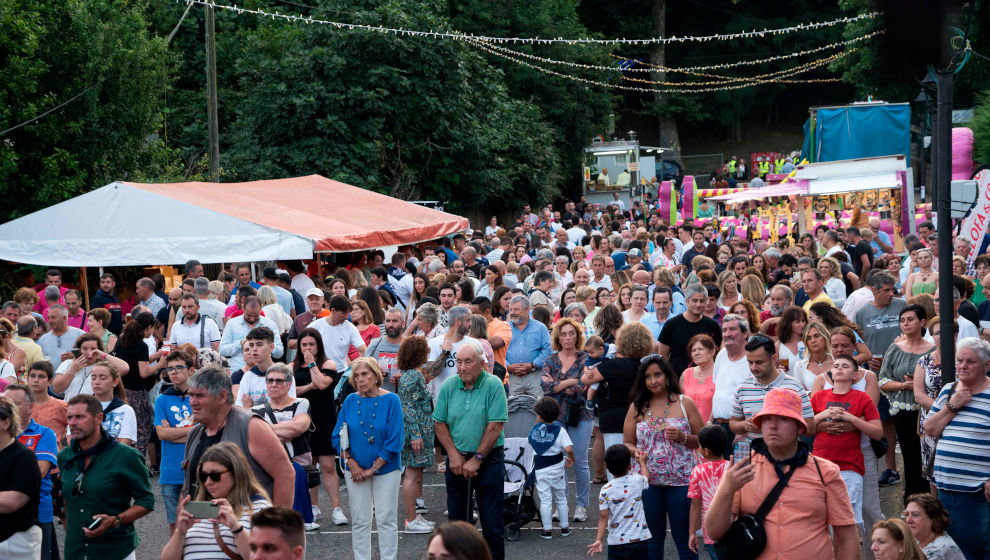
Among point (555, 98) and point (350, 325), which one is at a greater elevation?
point (555, 98)

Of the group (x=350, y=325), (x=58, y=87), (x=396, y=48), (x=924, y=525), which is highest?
(x=396, y=48)

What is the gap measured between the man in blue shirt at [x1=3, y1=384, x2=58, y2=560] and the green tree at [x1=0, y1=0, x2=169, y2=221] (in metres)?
11.9

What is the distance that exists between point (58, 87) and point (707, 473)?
1604 cm

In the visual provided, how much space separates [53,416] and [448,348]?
3.19 metres

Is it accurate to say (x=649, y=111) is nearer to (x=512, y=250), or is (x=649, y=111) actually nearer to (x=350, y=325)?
(x=512, y=250)

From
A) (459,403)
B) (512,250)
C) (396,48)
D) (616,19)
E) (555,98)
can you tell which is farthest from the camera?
(616,19)

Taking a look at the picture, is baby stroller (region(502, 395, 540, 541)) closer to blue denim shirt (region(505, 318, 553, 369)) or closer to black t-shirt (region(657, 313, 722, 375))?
blue denim shirt (region(505, 318, 553, 369))

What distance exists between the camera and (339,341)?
940cm

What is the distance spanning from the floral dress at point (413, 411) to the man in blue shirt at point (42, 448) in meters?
2.54

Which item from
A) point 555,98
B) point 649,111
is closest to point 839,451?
point 555,98

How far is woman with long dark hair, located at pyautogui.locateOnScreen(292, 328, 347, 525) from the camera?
27.7 feet

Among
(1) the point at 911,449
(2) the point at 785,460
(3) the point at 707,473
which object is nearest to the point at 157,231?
(1) the point at 911,449

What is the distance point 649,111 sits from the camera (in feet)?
187

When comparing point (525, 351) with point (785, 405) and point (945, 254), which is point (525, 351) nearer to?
point (945, 254)
